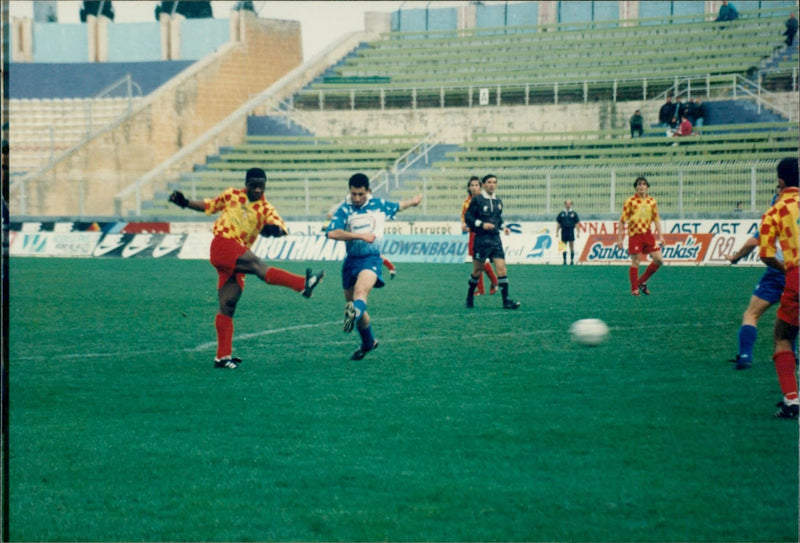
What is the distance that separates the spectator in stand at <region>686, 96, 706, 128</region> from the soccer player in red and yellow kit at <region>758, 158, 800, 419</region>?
26.3m

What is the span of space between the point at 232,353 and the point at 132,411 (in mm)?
2986

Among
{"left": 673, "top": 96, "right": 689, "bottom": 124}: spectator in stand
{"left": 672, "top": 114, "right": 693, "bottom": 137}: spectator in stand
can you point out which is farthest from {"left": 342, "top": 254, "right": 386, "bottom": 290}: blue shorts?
{"left": 673, "top": 96, "right": 689, "bottom": 124}: spectator in stand

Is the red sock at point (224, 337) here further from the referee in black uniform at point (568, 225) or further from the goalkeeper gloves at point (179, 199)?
the referee in black uniform at point (568, 225)

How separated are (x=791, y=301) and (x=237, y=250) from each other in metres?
5.03

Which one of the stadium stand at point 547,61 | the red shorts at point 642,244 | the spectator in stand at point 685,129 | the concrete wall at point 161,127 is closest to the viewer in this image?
the red shorts at point 642,244

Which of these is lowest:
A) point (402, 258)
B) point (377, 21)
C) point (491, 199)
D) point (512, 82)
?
point (402, 258)

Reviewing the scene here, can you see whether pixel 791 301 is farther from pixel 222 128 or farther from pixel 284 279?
pixel 222 128

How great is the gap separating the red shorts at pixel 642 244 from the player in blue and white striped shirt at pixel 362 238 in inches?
341

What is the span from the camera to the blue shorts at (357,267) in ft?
34.1

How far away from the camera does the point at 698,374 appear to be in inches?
356

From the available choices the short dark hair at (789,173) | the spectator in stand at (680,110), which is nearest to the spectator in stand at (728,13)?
the spectator in stand at (680,110)

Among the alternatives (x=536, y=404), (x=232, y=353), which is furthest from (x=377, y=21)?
(x=536, y=404)

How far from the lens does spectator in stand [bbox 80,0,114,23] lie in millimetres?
46156

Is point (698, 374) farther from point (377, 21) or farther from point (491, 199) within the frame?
point (377, 21)
